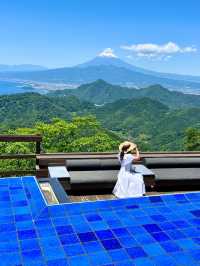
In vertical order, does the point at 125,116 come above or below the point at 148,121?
above

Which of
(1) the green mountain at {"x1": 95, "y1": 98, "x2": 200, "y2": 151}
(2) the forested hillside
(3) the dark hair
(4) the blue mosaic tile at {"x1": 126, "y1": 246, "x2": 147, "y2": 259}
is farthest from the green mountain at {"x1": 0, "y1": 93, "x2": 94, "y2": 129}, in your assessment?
(4) the blue mosaic tile at {"x1": 126, "y1": 246, "x2": 147, "y2": 259}

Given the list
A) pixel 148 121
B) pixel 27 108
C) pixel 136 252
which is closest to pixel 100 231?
pixel 136 252

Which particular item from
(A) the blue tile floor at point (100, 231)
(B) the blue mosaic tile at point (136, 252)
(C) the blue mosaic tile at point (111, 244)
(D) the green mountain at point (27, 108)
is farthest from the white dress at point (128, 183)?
(D) the green mountain at point (27, 108)

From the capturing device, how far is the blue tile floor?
2922mm

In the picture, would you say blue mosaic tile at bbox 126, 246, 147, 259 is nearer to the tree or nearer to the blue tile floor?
the blue tile floor

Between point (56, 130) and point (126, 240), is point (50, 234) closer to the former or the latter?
point (126, 240)

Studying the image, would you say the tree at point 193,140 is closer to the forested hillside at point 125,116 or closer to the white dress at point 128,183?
the forested hillside at point 125,116

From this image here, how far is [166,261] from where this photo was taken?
2.90 metres

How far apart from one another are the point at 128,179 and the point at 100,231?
2.51 meters

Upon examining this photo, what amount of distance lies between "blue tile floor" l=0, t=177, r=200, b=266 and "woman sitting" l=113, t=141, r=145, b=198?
1.42 metres

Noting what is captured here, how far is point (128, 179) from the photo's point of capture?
19.3 feet

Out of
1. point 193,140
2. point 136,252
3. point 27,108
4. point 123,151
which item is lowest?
point 193,140

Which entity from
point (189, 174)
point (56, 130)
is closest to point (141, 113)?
point (56, 130)

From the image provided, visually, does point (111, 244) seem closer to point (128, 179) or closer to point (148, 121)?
point (128, 179)
